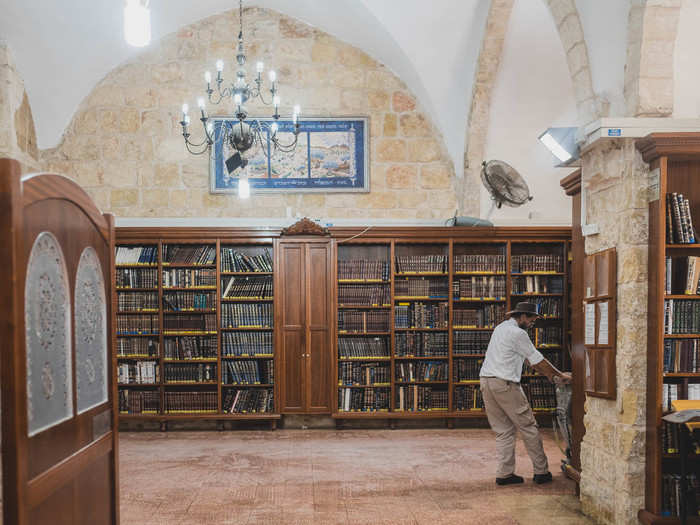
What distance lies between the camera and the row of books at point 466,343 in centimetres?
767

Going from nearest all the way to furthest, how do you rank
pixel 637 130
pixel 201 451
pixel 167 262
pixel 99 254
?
1. pixel 99 254
2. pixel 637 130
3. pixel 201 451
4. pixel 167 262

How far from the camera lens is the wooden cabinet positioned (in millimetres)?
7543

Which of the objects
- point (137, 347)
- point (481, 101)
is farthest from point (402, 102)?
point (137, 347)

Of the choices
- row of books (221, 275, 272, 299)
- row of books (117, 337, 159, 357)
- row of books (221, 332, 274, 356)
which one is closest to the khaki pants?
row of books (221, 332, 274, 356)

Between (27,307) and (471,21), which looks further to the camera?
(471,21)

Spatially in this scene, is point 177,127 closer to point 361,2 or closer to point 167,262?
point 167,262

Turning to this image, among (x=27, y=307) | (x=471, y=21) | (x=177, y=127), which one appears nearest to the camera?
(x=27, y=307)

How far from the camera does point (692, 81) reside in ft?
14.6

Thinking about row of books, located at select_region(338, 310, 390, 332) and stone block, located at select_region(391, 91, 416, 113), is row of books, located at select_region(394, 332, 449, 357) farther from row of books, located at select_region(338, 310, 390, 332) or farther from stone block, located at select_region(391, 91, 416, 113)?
stone block, located at select_region(391, 91, 416, 113)

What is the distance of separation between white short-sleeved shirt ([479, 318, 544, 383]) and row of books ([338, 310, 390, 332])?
2.44 metres

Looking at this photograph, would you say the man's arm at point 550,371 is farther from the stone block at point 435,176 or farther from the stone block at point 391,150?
the stone block at point 391,150

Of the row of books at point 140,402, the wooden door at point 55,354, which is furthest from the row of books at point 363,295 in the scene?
the wooden door at point 55,354

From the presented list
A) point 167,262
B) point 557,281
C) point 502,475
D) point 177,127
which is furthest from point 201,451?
point 557,281

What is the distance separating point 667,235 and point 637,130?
71 cm
